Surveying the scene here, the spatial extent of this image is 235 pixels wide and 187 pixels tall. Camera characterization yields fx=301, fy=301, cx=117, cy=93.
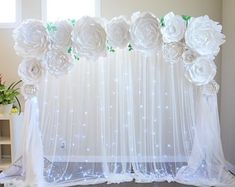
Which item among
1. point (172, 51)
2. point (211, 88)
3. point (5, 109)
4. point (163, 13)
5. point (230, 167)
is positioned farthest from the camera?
point (163, 13)

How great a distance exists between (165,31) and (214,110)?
950 millimetres

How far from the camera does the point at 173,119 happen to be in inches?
123

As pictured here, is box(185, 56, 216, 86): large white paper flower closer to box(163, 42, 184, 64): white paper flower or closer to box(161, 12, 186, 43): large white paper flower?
box(163, 42, 184, 64): white paper flower

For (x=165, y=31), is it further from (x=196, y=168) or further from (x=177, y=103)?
(x=196, y=168)

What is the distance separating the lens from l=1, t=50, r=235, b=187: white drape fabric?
3.05m

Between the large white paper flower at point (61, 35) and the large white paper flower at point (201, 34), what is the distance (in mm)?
1101

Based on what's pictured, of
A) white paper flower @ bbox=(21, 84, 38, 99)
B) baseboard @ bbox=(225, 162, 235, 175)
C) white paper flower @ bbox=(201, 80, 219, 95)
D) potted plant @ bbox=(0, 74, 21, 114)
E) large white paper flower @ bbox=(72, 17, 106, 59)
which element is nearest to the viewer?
large white paper flower @ bbox=(72, 17, 106, 59)

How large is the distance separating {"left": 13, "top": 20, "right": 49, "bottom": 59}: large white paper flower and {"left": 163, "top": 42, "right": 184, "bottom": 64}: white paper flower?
112 centimetres

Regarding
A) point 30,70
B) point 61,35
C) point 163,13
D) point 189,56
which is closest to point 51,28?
point 61,35

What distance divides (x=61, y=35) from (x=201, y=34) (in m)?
1.30

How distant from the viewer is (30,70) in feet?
9.22

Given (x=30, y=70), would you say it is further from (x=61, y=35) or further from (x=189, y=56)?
(x=189, y=56)

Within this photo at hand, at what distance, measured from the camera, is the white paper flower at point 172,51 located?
113 inches

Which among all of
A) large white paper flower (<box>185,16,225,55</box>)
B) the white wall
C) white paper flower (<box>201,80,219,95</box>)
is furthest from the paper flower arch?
the white wall
